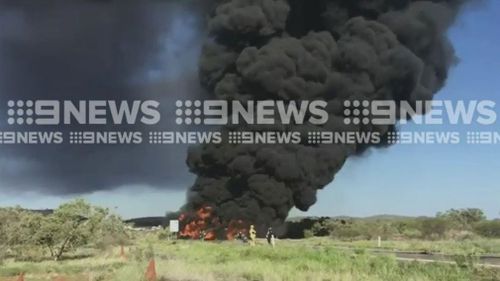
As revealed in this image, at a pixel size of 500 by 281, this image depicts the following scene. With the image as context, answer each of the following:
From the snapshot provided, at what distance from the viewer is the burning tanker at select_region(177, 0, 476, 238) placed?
3443 millimetres

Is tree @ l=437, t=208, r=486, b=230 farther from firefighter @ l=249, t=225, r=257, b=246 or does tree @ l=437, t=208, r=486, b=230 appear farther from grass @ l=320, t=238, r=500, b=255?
firefighter @ l=249, t=225, r=257, b=246

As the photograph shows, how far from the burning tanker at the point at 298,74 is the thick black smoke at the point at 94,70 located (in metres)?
0.17

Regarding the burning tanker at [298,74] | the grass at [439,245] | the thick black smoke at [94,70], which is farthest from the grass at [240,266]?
the thick black smoke at [94,70]

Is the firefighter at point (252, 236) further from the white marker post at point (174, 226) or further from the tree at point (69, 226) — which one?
the tree at point (69, 226)

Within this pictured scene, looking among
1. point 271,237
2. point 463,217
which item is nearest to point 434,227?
point 463,217

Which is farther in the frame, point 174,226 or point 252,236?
point 252,236

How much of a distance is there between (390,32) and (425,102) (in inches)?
32.2

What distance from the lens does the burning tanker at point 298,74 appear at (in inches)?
136

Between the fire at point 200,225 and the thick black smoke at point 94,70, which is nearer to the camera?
the thick black smoke at point 94,70

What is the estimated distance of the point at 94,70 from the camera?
3.40 m

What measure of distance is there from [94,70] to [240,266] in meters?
1.30

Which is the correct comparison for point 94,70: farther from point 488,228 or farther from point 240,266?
point 488,228

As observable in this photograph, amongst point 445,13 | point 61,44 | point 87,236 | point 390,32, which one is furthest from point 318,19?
point 87,236

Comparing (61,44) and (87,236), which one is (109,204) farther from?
(61,44)
